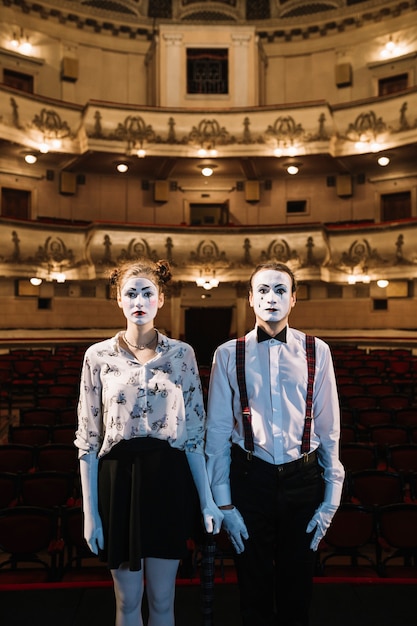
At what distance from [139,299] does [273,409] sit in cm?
80

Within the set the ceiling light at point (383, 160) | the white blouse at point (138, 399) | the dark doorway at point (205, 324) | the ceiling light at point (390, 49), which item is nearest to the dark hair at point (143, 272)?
the white blouse at point (138, 399)

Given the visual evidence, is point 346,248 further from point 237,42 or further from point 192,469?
point 192,469

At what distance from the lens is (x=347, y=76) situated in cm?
1995

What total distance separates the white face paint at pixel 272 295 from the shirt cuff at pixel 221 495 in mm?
790

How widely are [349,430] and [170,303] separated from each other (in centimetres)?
1231

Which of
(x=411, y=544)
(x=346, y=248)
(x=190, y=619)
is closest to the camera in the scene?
(x=190, y=619)

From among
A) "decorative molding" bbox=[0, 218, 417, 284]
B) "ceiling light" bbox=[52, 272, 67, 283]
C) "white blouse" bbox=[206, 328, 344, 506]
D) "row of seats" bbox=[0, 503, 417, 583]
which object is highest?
"decorative molding" bbox=[0, 218, 417, 284]

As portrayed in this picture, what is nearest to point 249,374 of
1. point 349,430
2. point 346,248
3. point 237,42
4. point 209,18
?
point 349,430

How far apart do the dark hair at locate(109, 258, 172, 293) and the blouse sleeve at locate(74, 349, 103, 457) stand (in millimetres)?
382

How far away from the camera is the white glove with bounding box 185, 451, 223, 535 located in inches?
88.0

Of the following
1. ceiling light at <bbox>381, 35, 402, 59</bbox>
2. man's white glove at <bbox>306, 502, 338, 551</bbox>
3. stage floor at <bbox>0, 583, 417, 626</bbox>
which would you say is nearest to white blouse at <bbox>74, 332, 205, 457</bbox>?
man's white glove at <bbox>306, 502, 338, 551</bbox>

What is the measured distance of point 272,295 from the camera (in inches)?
94.0

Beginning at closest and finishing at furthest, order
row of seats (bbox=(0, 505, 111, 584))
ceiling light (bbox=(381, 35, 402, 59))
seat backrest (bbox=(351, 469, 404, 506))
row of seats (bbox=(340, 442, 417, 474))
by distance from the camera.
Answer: row of seats (bbox=(0, 505, 111, 584)) → seat backrest (bbox=(351, 469, 404, 506)) → row of seats (bbox=(340, 442, 417, 474)) → ceiling light (bbox=(381, 35, 402, 59))

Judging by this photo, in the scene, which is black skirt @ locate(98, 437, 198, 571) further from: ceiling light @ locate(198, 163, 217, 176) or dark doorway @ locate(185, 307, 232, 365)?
ceiling light @ locate(198, 163, 217, 176)
